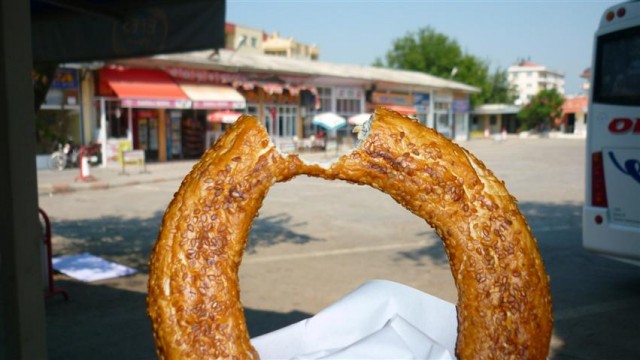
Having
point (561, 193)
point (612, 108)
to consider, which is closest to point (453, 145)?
point (612, 108)

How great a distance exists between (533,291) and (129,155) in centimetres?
2160

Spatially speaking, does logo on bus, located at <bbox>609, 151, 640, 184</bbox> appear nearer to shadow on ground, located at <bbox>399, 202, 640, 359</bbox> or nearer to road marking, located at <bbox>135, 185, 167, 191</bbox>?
shadow on ground, located at <bbox>399, 202, 640, 359</bbox>

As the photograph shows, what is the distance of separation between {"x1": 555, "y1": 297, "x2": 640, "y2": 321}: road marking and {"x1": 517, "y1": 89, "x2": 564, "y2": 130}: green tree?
230 feet

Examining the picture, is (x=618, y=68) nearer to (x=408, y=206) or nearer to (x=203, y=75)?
(x=408, y=206)

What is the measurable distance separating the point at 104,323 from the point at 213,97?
21683 millimetres

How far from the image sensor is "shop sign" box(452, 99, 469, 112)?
50812mm

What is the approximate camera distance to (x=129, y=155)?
21.7 metres

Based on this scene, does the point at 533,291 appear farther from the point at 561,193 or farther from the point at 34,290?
the point at 561,193

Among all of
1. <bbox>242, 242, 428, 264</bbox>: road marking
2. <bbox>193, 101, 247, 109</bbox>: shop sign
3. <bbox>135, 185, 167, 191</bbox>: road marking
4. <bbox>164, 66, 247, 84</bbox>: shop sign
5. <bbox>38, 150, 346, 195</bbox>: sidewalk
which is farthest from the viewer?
<bbox>164, 66, 247, 84</bbox>: shop sign

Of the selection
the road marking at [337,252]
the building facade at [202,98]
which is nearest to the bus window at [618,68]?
the road marking at [337,252]

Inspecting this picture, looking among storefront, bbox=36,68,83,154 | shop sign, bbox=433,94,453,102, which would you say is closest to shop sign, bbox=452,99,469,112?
shop sign, bbox=433,94,453,102

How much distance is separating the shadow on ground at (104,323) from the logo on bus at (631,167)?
3.81 meters

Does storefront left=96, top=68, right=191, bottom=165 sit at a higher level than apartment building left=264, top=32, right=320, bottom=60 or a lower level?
lower

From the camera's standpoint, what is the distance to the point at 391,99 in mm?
41094
